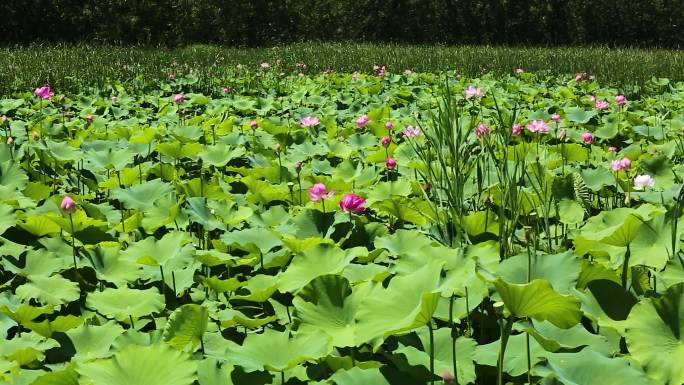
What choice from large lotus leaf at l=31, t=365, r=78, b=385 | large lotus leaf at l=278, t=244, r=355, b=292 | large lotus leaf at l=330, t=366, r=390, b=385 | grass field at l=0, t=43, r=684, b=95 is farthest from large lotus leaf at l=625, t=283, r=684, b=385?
grass field at l=0, t=43, r=684, b=95

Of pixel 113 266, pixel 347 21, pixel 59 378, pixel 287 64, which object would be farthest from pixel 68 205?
pixel 347 21

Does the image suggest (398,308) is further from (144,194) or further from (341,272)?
Result: (144,194)

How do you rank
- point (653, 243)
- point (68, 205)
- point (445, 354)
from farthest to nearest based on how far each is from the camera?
1. point (68, 205)
2. point (653, 243)
3. point (445, 354)

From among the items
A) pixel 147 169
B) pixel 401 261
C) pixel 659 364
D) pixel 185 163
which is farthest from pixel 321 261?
pixel 185 163

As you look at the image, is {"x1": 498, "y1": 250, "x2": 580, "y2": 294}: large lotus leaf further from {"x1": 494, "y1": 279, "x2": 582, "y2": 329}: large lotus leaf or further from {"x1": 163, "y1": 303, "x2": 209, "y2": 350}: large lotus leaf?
{"x1": 163, "y1": 303, "x2": 209, "y2": 350}: large lotus leaf

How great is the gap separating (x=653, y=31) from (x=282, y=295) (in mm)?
15607

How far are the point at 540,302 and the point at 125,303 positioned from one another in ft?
2.61

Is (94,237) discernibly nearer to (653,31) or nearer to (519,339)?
(519,339)

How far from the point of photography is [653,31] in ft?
49.3

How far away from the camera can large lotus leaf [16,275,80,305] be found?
54.2 inches

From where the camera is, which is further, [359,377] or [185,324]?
[185,324]

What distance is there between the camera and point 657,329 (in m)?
1.05

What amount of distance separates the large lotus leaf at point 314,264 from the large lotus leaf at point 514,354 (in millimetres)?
307

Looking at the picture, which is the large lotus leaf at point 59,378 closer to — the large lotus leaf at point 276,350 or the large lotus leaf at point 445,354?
the large lotus leaf at point 276,350
